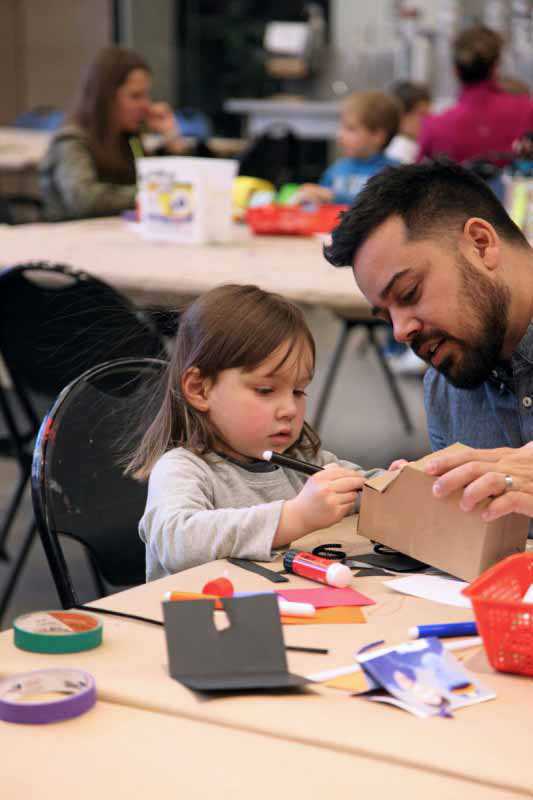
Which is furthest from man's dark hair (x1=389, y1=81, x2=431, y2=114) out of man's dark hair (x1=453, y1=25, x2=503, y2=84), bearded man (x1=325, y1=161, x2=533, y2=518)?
bearded man (x1=325, y1=161, x2=533, y2=518)

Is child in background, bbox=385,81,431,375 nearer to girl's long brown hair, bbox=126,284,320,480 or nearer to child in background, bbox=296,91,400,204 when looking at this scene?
child in background, bbox=296,91,400,204

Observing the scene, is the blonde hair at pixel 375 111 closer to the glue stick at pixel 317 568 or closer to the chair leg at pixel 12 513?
the chair leg at pixel 12 513

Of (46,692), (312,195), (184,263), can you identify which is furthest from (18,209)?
(46,692)

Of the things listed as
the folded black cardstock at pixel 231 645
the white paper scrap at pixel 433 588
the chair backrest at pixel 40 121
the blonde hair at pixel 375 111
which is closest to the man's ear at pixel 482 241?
the white paper scrap at pixel 433 588

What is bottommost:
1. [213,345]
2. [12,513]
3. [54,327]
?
[12,513]

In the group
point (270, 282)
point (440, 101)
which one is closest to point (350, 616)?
point (270, 282)

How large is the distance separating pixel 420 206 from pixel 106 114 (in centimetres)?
290

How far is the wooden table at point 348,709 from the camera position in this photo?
0.81 m

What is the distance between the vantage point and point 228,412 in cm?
152

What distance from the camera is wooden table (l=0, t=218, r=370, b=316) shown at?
8.30 feet

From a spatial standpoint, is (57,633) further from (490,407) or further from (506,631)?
(490,407)

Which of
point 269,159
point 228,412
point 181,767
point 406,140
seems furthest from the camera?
point 269,159

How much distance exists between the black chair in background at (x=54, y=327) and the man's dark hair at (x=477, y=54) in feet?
9.80

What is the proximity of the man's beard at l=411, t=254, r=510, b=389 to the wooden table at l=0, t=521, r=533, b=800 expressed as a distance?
0.51 m
